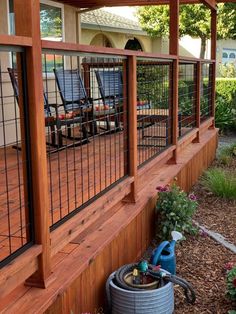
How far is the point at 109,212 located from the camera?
12.5 ft

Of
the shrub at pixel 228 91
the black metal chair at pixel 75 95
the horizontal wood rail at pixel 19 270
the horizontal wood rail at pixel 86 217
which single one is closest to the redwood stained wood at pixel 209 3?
the black metal chair at pixel 75 95

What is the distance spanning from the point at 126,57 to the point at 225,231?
2.05 meters

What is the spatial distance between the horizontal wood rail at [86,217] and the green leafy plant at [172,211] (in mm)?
456

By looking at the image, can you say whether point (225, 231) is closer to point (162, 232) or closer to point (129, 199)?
point (162, 232)

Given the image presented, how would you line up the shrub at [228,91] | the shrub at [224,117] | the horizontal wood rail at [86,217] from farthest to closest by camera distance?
1. the shrub at [228,91]
2. the shrub at [224,117]
3. the horizontal wood rail at [86,217]

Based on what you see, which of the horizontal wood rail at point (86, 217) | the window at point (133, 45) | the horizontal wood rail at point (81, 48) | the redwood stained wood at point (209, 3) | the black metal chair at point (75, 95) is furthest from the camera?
the window at point (133, 45)

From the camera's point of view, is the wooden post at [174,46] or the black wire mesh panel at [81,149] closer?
the black wire mesh panel at [81,149]

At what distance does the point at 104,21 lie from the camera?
584 inches

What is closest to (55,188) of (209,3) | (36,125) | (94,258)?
(94,258)

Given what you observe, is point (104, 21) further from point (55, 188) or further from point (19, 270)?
point (19, 270)

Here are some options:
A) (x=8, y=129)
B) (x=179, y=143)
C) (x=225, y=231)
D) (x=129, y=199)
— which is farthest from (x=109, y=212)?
(x=8, y=129)

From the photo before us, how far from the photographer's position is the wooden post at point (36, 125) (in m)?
2.31

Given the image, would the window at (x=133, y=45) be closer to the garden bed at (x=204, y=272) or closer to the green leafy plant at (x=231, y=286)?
the garden bed at (x=204, y=272)

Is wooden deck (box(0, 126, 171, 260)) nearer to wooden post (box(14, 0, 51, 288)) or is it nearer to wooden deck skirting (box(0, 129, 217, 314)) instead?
wooden post (box(14, 0, 51, 288))
